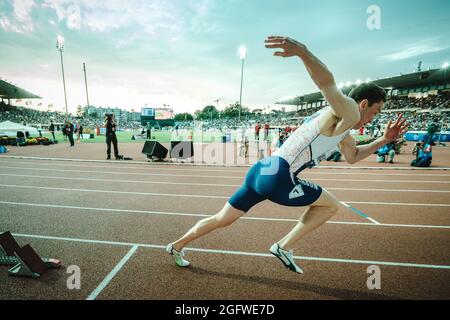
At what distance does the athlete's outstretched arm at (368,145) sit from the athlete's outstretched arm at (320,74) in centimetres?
95

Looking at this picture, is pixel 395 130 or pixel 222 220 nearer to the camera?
pixel 222 220

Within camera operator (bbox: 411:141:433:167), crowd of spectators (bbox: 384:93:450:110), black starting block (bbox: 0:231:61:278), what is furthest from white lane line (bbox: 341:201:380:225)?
crowd of spectators (bbox: 384:93:450:110)

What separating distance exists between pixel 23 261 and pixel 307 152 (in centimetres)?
327

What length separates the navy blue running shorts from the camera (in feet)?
7.28

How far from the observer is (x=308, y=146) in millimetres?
2221

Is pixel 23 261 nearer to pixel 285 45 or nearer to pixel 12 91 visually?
pixel 285 45

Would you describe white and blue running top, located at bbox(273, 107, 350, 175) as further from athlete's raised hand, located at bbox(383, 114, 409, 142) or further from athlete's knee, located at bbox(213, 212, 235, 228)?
athlete's raised hand, located at bbox(383, 114, 409, 142)

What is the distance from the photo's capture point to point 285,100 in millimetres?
70625

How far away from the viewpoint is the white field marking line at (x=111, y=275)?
8.07 ft

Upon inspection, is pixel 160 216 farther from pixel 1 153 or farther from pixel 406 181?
pixel 1 153

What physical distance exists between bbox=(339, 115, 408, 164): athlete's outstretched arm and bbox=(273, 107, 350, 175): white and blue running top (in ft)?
1.77

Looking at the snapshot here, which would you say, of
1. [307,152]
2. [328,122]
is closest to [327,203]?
[307,152]

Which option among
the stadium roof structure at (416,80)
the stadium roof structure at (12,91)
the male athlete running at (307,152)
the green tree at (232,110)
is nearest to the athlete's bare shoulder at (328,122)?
the male athlete running at (307,152)

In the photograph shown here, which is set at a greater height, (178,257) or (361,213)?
(178,257)
